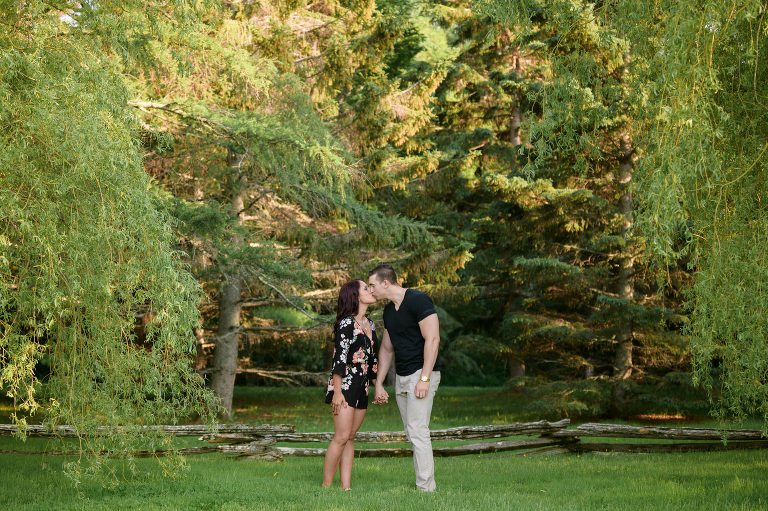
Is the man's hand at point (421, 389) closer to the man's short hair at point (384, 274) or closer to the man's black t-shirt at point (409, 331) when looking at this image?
the man's black t-shirt at point (409, 331)

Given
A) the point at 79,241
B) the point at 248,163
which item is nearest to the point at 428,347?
the point at 79,241

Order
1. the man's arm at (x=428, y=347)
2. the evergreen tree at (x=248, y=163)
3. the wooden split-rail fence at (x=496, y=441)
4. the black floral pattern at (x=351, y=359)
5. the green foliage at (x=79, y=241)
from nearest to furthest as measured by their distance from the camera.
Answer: the green foliage at (x=79, y=241)
the man's arm at (x=428, y=347)
the black floral pattern at (x=351, y=359)
the wooden split-rail fence at (x=496, y=441)
the evergreen tree at (x=248, y=163)

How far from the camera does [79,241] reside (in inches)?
209

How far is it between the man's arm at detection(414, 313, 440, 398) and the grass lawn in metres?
0.91

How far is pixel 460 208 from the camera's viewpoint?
2258 cm

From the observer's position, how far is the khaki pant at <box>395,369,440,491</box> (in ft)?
20.1

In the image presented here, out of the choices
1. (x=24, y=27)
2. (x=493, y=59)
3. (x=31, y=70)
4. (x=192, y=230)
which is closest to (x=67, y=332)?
(x=31, y=70)

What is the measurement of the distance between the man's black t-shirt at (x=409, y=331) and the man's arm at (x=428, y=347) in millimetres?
74

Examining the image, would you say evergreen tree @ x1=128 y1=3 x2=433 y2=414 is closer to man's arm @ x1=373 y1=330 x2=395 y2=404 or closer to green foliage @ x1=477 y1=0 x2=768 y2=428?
man's arm @ x1=373 y1=330 x2=395 y2=404

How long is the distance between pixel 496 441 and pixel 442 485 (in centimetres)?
340

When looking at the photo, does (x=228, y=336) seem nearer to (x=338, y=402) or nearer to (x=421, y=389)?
(x=338, y=402)

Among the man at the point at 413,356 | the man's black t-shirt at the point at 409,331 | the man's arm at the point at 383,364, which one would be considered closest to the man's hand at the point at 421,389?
the man at the point at 413,356

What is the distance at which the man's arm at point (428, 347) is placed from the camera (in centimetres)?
606

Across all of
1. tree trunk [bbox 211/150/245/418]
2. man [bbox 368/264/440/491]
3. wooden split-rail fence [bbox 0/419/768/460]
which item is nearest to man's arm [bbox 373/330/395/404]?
man [bbox 368/264/440/491]
